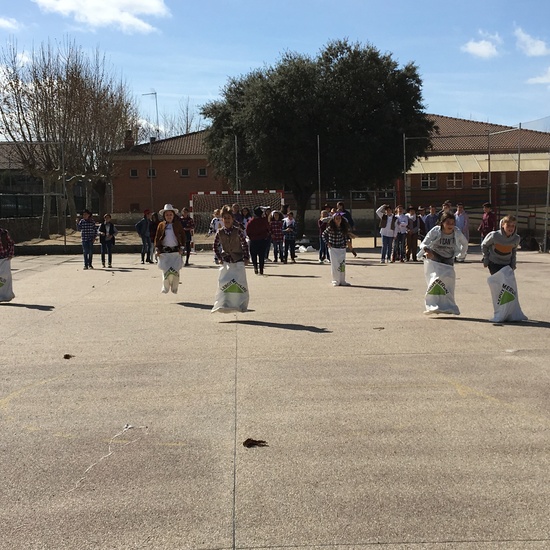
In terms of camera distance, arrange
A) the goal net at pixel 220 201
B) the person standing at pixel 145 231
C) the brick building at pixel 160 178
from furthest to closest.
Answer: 1. the brick building at pixel 160 178
2. the goal net at pixel 220 201
3. the person standing at pixel 145 231

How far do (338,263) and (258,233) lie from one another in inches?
144

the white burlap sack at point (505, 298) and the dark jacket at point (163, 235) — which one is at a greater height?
the dark jacket at point (163, 235)

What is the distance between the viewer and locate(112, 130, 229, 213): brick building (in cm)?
6109

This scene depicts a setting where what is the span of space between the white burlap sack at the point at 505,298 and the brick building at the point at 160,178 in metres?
50.5

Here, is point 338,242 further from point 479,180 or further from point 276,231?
point 479,180

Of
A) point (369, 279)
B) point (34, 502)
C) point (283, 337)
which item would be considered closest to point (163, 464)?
point (34, 502)

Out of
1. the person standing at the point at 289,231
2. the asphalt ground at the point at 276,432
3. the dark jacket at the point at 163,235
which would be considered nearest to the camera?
the asphalt ground at the point at 276,432

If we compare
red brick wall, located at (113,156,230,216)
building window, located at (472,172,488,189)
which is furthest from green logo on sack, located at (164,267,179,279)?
red brick wall, located at (113,156,230,216)

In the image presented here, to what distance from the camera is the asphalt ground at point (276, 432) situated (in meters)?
4.19

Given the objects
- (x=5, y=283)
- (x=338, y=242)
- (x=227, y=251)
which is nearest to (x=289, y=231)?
(x=338, y=242)

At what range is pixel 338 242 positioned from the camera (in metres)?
16.5

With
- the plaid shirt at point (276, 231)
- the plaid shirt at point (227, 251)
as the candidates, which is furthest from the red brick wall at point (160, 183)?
the plaid shirt at point (227, 251)

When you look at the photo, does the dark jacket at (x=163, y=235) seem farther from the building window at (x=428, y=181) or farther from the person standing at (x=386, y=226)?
the building window at (x=428, y=181)

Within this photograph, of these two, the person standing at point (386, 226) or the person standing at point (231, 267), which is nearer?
the person standing at point (231, 267)
